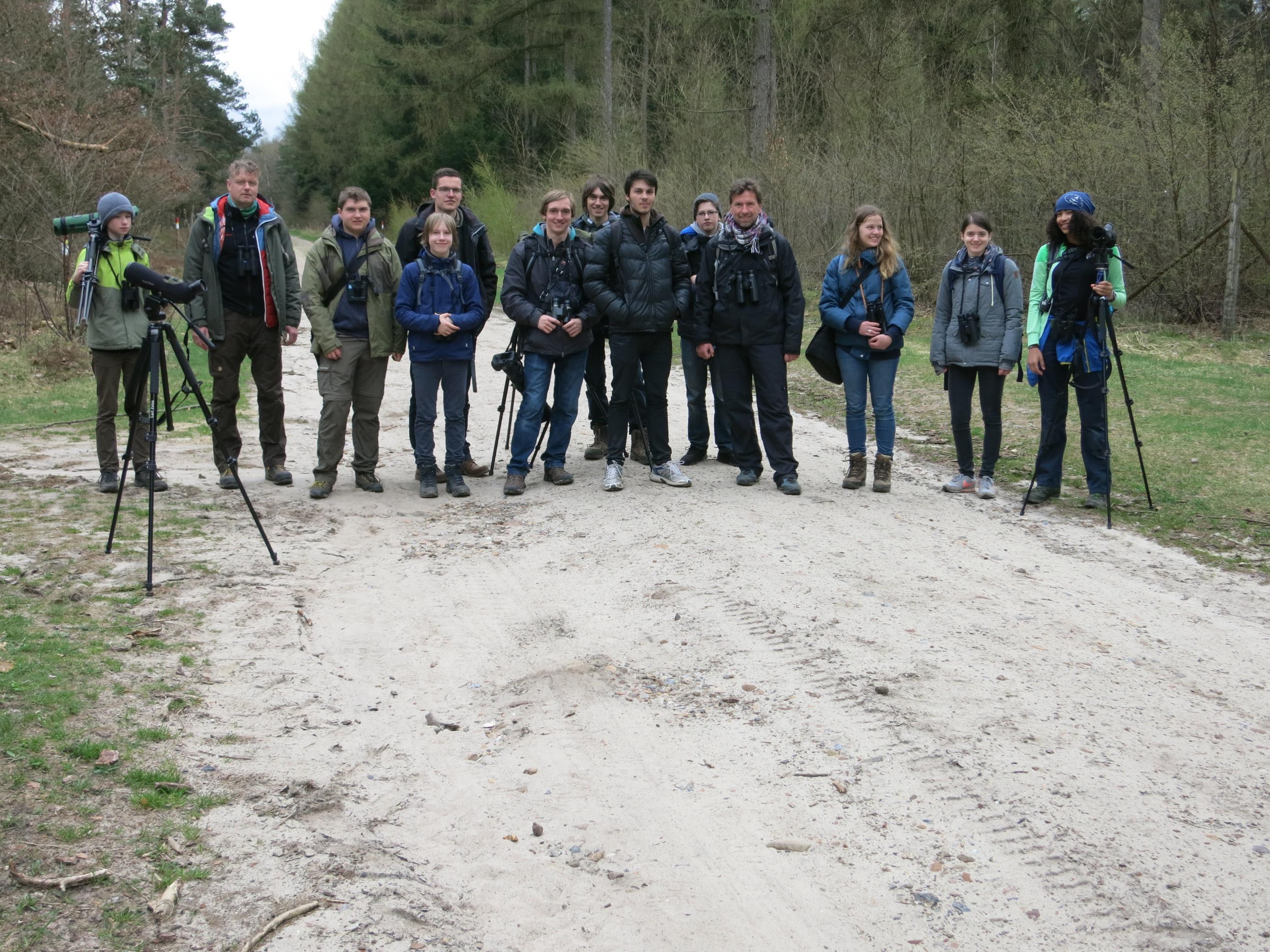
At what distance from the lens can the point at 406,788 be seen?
4262 mm

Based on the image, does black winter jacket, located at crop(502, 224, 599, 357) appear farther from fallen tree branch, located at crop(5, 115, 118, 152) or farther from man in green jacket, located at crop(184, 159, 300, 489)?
fallen tree branch, located at crop(5, 115, 118, 152)

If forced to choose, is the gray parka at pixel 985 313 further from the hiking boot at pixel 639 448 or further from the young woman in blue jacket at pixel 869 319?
the hiking boot at pixel 639 448

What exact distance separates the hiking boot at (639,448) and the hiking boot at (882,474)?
1.97m

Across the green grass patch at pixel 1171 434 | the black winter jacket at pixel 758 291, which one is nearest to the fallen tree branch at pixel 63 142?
the green grass patch at pixel 1171 434

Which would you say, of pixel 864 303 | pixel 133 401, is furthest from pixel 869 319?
pixel 133 401

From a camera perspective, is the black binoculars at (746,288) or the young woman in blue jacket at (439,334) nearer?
the young woman in blue jacket at (439,334)

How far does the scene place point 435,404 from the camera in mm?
8656

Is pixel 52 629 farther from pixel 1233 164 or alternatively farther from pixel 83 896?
pixel 1233 164

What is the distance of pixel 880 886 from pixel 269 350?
6.47 metres

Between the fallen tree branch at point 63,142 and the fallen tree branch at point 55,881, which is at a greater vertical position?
the fallen tree branch at point 63,142

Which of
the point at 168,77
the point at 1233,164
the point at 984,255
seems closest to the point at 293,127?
the point at 168,77

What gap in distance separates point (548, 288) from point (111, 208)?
311 cm

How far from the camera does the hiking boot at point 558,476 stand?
29.1 feet

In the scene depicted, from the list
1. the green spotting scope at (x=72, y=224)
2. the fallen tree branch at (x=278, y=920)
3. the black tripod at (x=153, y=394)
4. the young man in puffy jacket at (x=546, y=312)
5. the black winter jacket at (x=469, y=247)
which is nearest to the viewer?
the fallen tree branch at (x=278, y=920)
